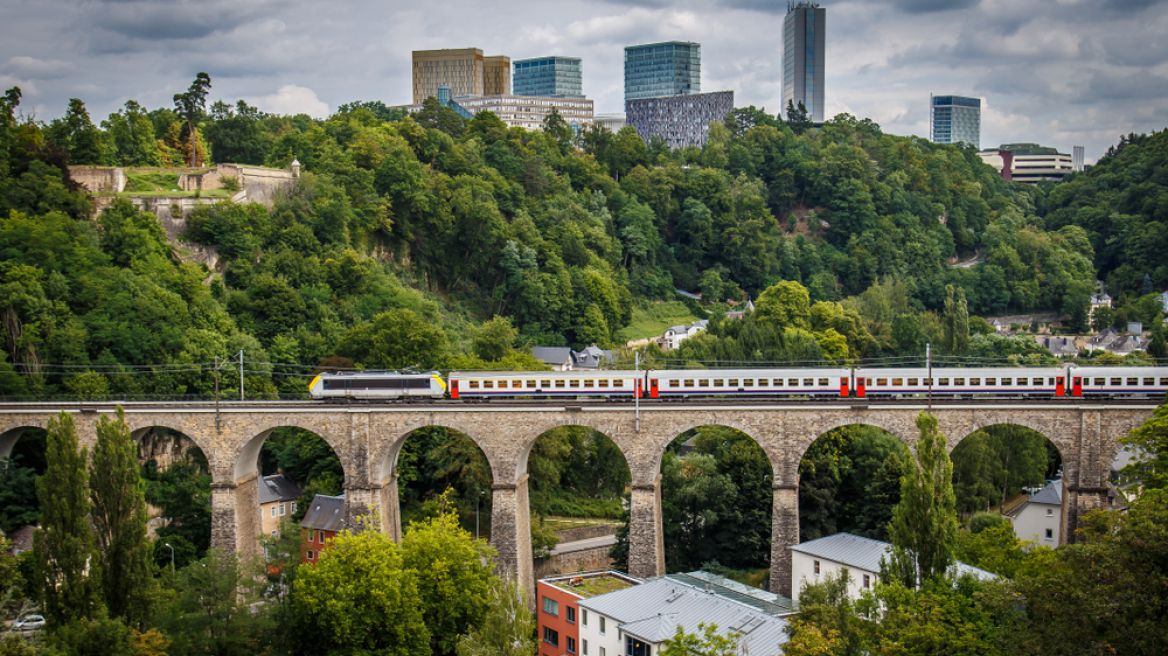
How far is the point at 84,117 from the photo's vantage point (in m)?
70.8

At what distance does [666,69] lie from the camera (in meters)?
182

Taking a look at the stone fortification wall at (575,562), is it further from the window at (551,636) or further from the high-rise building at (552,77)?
the high-rise building at (552,77)

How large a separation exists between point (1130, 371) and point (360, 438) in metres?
32.2

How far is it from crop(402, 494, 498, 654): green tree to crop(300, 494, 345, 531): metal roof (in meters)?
10.8

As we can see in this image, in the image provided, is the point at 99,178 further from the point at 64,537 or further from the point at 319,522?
the point at 64,537

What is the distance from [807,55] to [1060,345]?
101 metres

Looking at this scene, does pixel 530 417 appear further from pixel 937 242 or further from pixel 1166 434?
pixel 937 242

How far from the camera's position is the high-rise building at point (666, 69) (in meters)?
182

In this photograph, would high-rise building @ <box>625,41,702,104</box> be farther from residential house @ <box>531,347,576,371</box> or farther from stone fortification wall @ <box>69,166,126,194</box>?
stone fortification wall @ <box>69,166,126,194</box>


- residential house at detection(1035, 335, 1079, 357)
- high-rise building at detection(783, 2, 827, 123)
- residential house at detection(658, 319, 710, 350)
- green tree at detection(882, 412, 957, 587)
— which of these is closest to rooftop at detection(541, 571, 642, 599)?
green tree at detection(882, 412, 957, 587)

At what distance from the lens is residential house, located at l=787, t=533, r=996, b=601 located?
120 ft

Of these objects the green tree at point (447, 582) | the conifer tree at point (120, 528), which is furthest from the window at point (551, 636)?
the conifer tree at point (120, 528)

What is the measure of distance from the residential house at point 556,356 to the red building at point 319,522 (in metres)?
28.1

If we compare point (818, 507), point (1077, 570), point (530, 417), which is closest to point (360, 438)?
point (530, 417)
